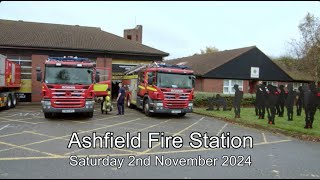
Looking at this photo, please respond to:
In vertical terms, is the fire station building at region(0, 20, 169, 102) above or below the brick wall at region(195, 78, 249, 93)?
above

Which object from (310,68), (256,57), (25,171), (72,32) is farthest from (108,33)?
(25,171)

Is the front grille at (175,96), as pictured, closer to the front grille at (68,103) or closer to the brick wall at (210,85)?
the front grille at (68,103)

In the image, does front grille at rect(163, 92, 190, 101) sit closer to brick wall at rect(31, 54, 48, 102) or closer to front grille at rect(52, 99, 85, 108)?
front grille at rect(52, 99, 85, 108)

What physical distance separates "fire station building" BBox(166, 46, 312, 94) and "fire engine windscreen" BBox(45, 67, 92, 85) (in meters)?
19.7

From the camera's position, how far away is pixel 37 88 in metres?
29.2

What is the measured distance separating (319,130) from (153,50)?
67.6ft

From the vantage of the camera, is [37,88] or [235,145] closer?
[235,145]

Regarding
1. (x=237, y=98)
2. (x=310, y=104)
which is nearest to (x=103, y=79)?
(x=237, y=98)

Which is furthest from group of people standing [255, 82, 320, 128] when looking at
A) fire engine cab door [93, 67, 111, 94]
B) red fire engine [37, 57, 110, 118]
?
fire engine cab door [93, 67, 111, 94]

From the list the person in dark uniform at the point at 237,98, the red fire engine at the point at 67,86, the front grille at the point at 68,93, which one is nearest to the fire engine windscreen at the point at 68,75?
the red fire engine at the point at 67,86

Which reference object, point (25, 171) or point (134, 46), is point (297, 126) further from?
point (134, 46)

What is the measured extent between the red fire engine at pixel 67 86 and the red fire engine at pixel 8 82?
5.26 metres

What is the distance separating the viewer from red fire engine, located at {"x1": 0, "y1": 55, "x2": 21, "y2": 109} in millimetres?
20703

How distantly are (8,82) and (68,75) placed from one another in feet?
25.1
